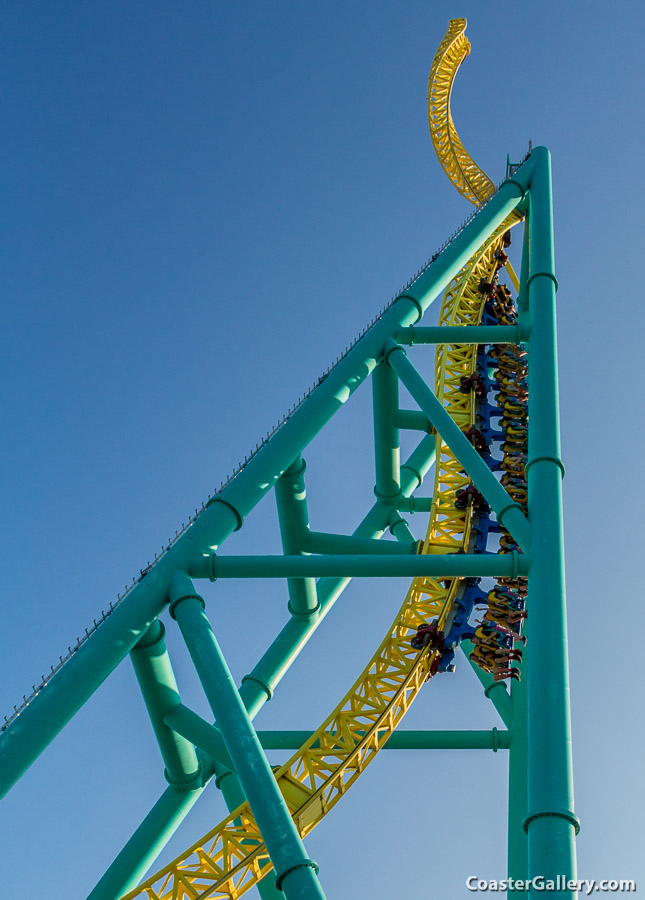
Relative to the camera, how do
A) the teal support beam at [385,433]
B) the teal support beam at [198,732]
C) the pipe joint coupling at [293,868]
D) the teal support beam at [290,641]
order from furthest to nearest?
the teal support beam at [385,433] < the teal support beam at [290,641] < the teal support beam at [198,732] < the pipe joint coupling at [293,868]

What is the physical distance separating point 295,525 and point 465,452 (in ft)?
9.67

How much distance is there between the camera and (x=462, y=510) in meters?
13.7

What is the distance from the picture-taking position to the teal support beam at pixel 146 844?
33.7 ft

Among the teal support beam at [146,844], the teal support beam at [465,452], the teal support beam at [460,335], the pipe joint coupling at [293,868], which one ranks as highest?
the teal support beam at [460,335]

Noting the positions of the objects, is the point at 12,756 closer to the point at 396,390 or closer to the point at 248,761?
the point at 248,761

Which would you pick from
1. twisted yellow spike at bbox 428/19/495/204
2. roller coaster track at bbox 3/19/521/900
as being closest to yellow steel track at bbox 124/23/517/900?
roller coaster track at bbox 3/19/521/900

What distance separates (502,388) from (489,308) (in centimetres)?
230

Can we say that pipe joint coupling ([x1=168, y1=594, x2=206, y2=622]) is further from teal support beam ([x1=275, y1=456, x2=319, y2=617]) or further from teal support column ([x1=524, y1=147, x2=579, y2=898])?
teal support beam ([x1=275, y1=456, x2=319, y2=617])

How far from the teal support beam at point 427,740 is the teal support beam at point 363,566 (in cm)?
283

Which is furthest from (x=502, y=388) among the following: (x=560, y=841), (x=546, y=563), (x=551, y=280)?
(x=560, y=841)

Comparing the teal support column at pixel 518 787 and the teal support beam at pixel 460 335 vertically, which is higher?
the teal support beam at pixel 460 335

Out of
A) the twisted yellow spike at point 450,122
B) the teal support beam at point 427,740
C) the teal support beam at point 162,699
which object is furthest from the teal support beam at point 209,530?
the twisted yellow spike at point 450,122

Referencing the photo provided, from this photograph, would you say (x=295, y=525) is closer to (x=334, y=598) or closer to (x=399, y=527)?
(x=334, y=598)

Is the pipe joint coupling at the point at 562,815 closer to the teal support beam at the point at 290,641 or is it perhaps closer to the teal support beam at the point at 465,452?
the teal support beam at the point at 465,452
